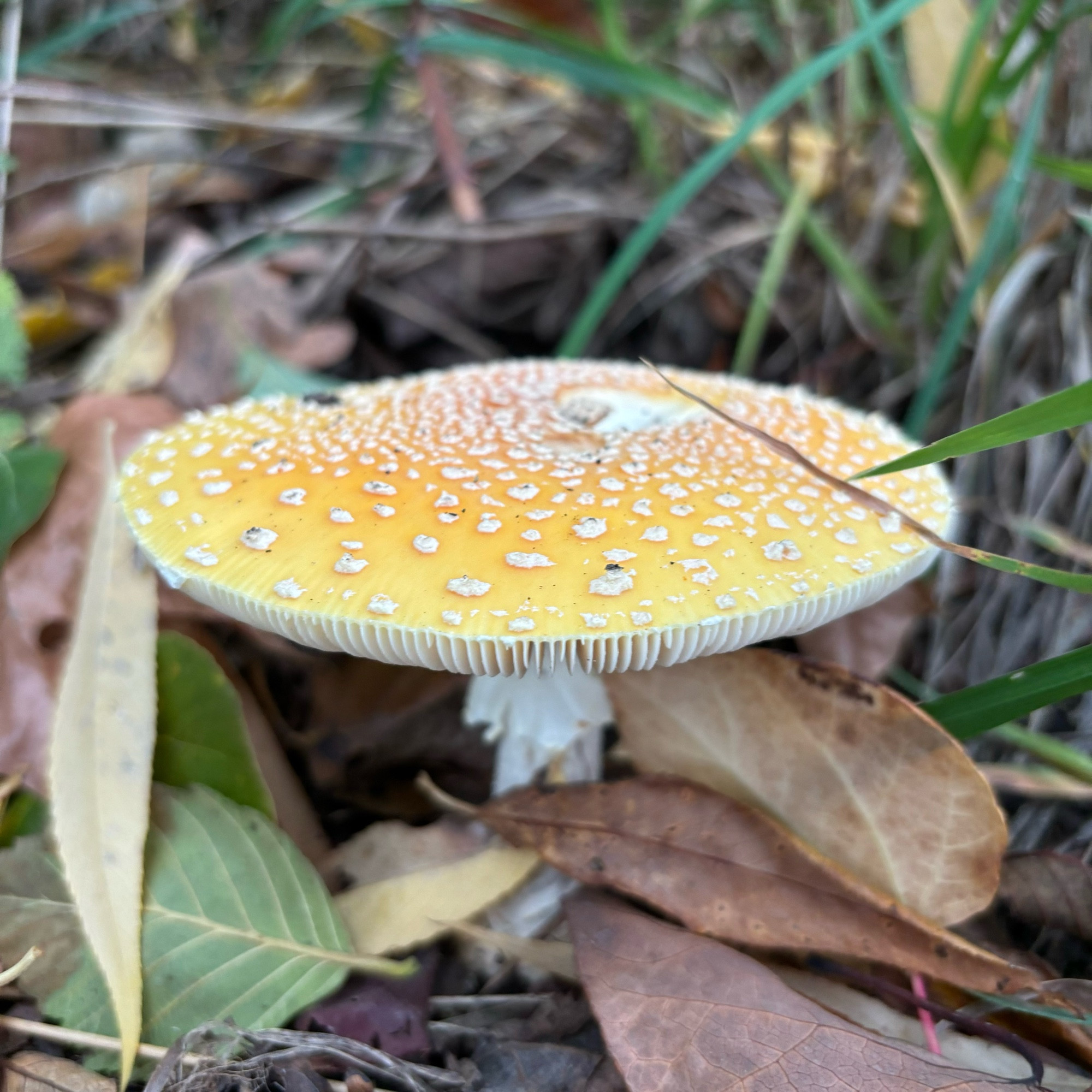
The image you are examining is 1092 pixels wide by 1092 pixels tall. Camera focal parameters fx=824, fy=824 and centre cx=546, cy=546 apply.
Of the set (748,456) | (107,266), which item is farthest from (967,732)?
(107,266)

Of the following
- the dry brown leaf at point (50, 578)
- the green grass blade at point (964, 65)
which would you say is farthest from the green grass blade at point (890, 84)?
the dry brown leaf at point (50, 578)

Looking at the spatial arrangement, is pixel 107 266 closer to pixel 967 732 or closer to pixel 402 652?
pixel 402 652

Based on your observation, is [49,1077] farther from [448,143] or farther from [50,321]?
[448,143]

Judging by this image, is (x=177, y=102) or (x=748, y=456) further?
(x=177, y=102)

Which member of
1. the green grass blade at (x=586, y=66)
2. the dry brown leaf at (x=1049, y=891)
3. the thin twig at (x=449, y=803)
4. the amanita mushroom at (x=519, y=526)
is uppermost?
the green grass blade at (x=586, y=66)

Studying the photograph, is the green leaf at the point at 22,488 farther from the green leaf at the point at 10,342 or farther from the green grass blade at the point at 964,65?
the green grass blade at the point at 964,65

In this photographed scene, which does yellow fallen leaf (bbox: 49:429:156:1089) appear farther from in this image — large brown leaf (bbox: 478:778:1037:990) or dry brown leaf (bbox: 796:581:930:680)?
dry brown leaf (bbox: 796:581:930:680)

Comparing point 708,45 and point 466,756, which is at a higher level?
point 708,45
